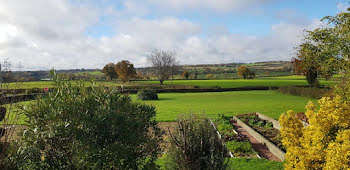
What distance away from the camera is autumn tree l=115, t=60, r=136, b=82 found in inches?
2982

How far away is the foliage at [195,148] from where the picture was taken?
5242mm

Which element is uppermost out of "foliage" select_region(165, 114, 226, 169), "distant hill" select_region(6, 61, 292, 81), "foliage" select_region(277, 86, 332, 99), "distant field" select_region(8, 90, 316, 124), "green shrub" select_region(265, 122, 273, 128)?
"distant hill" select_region(6, 61, 292, 81)

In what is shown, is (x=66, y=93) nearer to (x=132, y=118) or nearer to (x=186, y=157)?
(x=132, y=118)

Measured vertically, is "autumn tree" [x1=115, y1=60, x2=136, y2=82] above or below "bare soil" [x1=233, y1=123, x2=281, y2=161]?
above

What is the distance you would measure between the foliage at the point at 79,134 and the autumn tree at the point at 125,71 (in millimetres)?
72150

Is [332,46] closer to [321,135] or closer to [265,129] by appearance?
[265,129]

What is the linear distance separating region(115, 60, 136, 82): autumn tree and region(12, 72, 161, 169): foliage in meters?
72.1

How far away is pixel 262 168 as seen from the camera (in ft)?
27.0

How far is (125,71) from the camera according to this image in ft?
248

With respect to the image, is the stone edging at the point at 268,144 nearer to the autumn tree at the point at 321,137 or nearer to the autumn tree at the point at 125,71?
the autumn tree at the point at 321,137

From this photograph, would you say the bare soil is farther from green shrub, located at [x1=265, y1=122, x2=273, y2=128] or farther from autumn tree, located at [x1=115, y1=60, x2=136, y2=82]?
autumn tree, located at [x1=115, y1=60, x2=136, y2=82]

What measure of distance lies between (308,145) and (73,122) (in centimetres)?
515

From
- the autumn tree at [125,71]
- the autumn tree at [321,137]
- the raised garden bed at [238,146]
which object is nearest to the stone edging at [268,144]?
the raised garden bed at [238,146]

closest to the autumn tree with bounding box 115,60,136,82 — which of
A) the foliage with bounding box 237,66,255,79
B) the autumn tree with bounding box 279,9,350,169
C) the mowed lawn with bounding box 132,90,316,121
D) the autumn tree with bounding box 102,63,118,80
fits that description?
the autumn tree with bounding box 102,63,118,80
